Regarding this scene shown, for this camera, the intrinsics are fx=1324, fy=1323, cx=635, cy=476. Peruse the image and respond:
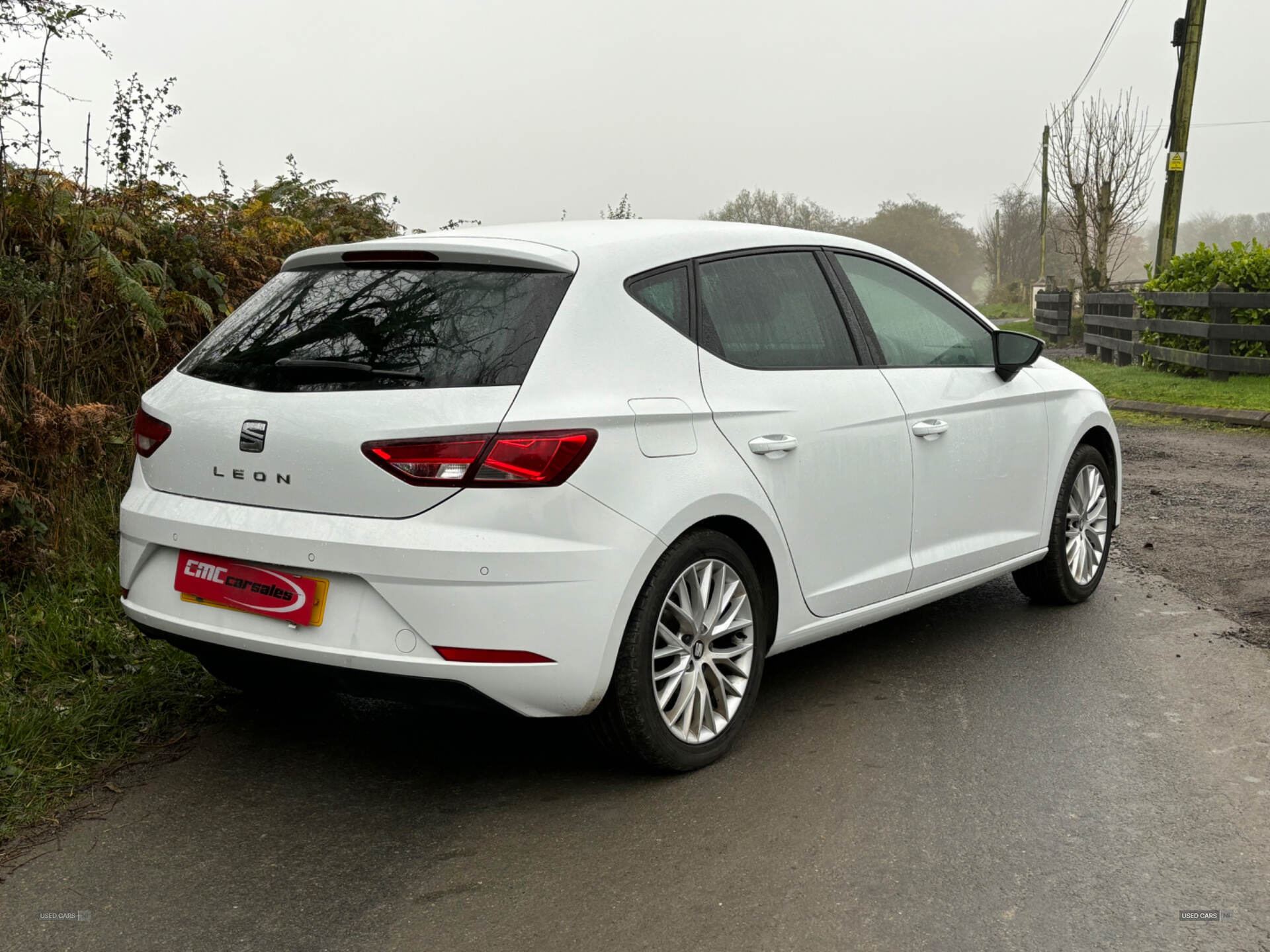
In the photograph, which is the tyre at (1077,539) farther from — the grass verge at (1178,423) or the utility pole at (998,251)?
the utility pole at (998,251)

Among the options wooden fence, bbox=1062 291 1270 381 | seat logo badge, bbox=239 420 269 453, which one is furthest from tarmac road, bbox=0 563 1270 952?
wooden fence, bbox=1062 291 1270 381

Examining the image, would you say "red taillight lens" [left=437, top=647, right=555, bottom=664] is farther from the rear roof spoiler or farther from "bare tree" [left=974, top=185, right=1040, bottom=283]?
"bare tree" [left=974, top=185, right=1040, bottom=283]

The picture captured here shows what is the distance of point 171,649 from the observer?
204 inches

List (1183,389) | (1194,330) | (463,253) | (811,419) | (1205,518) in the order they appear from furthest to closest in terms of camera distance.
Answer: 1. (1194,330)
2. (1183,389)
3. (1205,518)
4. (811,419)
5. (463,253)

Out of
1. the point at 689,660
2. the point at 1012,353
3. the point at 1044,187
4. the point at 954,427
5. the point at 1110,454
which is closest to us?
the point at 689,660

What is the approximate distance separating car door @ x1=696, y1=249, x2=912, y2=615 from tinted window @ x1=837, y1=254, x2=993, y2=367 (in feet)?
0.67

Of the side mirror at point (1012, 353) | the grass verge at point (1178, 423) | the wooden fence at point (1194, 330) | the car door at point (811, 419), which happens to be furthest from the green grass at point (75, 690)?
the wooden fence at point (1194, 330)

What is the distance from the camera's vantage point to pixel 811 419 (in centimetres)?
450

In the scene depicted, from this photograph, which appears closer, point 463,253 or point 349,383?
point 349,383

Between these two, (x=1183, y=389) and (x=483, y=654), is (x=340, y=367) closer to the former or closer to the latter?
(x=483, y=654)

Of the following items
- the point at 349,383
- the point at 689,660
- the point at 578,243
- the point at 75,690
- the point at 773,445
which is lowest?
the point at 75,690

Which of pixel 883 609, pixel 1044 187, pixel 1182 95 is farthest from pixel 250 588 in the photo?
pixel 1044 187

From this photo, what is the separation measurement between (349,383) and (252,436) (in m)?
0.34

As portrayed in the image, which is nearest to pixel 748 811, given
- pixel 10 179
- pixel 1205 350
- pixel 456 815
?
pixel 456 815
